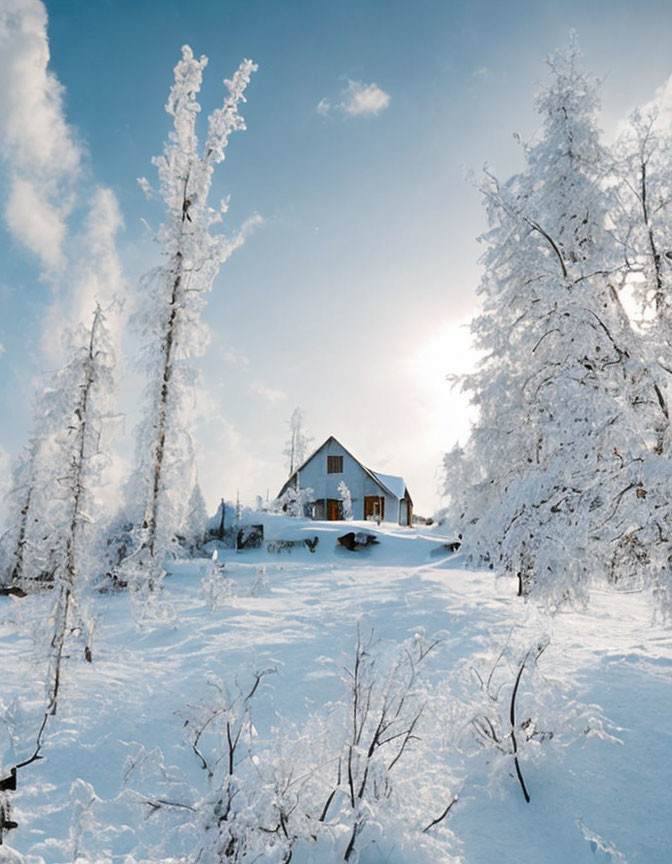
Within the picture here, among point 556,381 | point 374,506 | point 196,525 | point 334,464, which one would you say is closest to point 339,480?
point 334,464

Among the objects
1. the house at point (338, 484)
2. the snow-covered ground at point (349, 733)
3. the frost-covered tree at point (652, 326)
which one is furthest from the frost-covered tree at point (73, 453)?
the house at point (338, 484)

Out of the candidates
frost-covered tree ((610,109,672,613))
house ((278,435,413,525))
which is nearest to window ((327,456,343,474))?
house ((278,435,413,525))

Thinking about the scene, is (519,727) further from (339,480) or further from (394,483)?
(394,483)

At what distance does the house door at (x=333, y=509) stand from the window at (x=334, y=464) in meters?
2.03

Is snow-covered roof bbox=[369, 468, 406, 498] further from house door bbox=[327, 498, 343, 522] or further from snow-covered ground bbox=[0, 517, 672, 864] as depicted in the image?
snow-covered ground bbox=[0, 517, 672, 864]

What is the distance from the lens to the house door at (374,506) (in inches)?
1393

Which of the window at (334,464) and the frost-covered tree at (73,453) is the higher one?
the window at (334,464)

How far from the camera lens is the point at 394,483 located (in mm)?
40062

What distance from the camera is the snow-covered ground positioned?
4613 mm

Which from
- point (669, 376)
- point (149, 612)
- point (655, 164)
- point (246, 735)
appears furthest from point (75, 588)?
point (655, 164)

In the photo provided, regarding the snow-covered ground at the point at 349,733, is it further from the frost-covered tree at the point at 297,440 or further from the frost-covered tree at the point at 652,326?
the frost-covered tree at the point at 297,440

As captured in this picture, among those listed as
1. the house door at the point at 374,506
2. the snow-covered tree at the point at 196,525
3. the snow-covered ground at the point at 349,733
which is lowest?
the snow-covered ground at the point at 349,733

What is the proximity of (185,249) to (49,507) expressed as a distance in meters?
9.78

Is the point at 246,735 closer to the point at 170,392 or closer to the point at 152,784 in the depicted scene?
the point at 152,784
